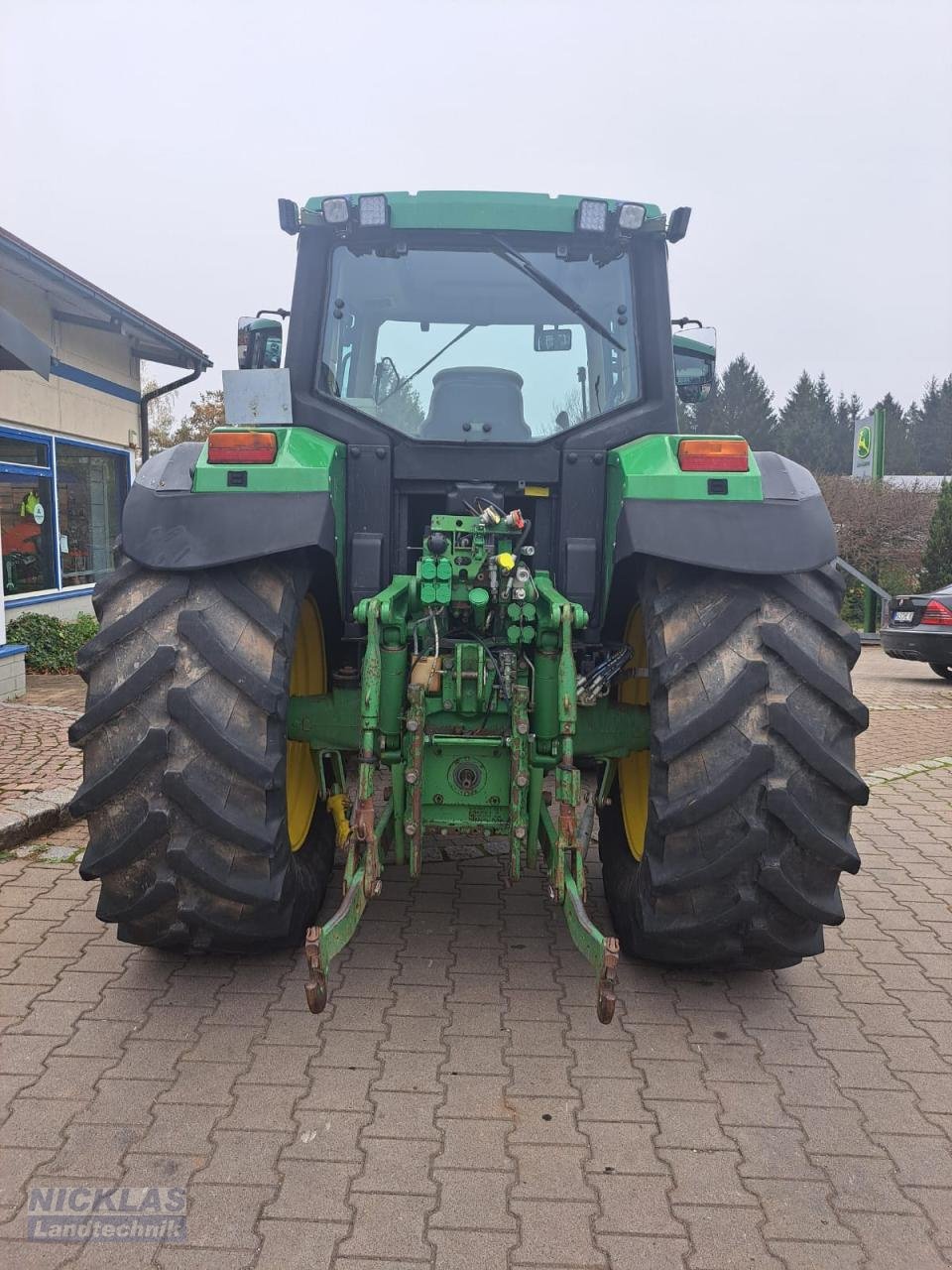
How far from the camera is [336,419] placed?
3.66 metres

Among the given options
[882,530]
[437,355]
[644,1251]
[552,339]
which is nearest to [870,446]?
[882,530]

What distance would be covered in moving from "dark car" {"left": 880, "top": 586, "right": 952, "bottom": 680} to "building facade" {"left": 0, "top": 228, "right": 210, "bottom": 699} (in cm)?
932

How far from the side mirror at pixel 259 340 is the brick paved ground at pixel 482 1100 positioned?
2.32 m

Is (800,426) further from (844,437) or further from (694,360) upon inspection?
(694,360)

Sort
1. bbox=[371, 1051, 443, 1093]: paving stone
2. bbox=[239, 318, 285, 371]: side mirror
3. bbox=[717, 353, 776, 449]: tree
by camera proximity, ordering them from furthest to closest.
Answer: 1. bbox=[717, 353, 776, 449]: tree
2. bbox=[239, 318, 285, 371]: side mirror
3. bbox=[371, 1051, 443, 1093]: paving stone

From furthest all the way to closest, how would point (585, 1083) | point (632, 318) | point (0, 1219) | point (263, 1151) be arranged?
point (632, 318) → point (585, 1083) → point (263, 1151) → point (0, 1219)

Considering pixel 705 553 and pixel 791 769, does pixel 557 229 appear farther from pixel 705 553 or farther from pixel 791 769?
pixel 791 769

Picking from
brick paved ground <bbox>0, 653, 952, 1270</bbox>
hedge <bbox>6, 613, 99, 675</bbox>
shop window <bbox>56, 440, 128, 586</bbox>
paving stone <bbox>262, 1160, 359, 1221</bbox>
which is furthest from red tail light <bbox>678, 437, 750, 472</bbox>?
shop window <bbox>56, 440, 128, 586</bbox>

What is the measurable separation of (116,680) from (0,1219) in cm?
135

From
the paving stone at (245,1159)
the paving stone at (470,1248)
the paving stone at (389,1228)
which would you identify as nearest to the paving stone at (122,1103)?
the paving stone at (245,1159)

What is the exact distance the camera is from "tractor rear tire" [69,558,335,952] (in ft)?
9.42

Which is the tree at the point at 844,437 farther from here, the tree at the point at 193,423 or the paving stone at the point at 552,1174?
the paving stone at the point at 552,1174

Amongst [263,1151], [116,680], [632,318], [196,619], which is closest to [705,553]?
[632,318]

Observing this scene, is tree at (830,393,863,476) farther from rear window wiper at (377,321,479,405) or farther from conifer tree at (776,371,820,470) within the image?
rear window wiper at (377,321,479,405)
